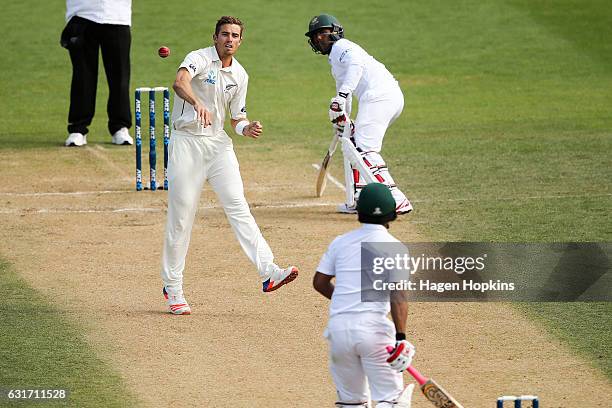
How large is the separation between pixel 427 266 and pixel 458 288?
0.87 m

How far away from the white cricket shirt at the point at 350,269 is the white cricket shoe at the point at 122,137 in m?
10.4

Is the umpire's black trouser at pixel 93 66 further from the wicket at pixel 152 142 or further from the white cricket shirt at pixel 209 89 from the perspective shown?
the white cricket shirt at pixel 209 89

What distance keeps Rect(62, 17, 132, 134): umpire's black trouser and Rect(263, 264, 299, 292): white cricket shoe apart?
7674 millimetres

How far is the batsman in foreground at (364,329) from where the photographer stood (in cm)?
661

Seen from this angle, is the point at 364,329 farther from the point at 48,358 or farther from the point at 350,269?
the point at 48,358

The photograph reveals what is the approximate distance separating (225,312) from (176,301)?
0.41m

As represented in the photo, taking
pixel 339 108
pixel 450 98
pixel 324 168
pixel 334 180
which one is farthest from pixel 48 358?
pixel 450 98

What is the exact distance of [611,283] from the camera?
10234mm

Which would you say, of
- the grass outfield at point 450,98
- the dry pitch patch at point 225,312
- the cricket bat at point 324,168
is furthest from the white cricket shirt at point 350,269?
the cricket bat at point 324,168

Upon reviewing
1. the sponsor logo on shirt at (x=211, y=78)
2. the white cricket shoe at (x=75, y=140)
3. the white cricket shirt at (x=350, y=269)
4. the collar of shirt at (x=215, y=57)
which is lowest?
the white cricket shoe at (x=75, y=140)

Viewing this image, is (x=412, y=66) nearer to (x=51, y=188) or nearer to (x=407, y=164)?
(x=407, y=164)

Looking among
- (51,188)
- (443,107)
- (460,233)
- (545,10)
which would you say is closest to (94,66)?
(51,188)

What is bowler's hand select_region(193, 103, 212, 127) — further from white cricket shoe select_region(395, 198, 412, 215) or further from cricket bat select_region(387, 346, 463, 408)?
white cricket shoe select_region(395, 198, 412, 215)

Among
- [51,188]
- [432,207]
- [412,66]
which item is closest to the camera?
[432,207]
